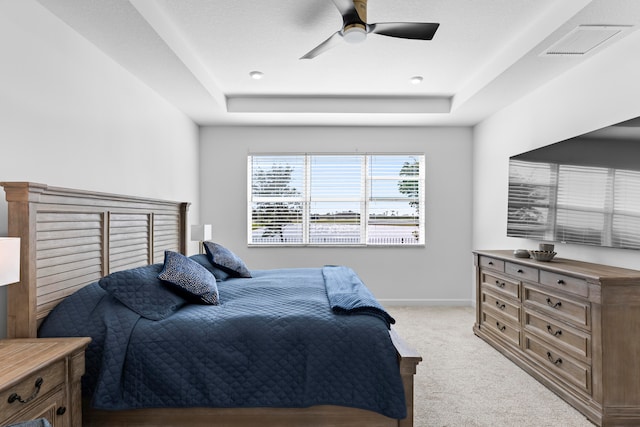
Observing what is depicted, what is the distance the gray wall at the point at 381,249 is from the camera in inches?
213

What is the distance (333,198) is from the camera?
5.49 meters

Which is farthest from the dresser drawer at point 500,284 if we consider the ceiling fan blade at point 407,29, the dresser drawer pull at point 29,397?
the dresser drawer pull at point 29,397

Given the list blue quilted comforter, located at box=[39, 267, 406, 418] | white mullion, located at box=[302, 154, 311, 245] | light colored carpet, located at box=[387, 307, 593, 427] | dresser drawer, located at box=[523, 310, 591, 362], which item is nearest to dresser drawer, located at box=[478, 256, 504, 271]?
dresser drawer, located at box=[523, 310, 591, 362]

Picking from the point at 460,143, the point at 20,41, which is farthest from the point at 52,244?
the point at 460,143

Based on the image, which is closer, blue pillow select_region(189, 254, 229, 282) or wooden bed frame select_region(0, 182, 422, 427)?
wooden bed frame select_region(0, 182, 422, 427)

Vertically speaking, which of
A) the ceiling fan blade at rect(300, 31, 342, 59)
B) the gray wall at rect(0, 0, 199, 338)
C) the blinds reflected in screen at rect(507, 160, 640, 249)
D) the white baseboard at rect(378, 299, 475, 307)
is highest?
the ceiling fan blade at rect(300, 31, 342, 59)

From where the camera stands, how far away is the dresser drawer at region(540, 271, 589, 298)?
253 cm

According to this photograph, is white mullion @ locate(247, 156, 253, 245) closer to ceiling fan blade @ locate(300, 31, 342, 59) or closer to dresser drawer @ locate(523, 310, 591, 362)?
ceiling fan blade @ locate(300, 31, 342, 59)

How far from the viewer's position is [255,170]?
546 cm

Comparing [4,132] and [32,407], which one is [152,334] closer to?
[32,407]

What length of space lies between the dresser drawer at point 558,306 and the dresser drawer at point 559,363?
253mm

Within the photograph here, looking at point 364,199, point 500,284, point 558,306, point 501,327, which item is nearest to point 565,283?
point 558,306

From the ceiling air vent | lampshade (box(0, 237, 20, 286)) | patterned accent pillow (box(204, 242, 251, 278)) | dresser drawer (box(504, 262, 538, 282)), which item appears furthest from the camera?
patterned accent pillow (box(204, 242, 251, 278))

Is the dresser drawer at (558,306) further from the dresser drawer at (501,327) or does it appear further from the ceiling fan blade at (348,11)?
the ceiling fan blade at (348,11)
